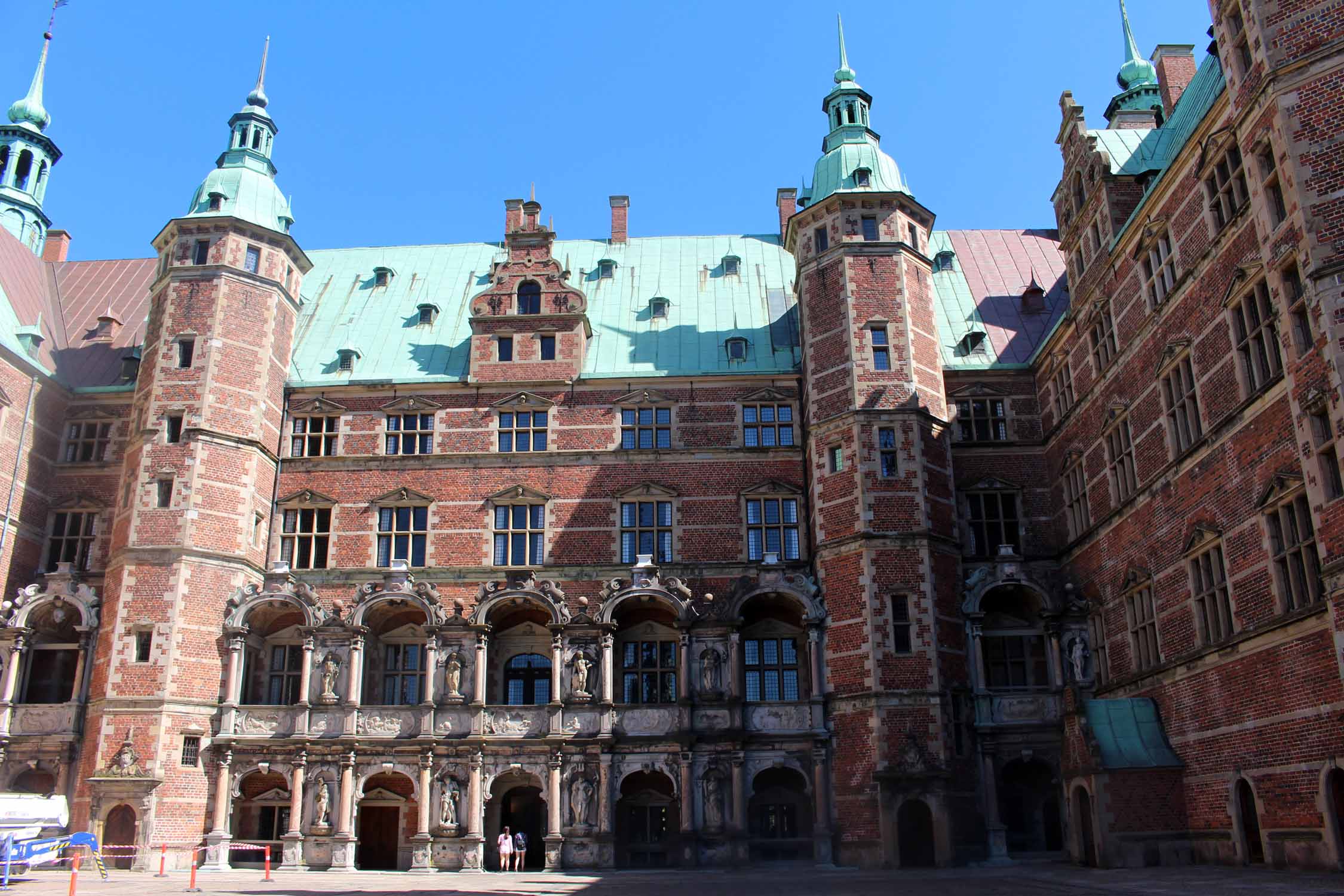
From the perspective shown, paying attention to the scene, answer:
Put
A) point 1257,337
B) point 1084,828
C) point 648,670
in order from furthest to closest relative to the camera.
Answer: point 648,670
point 1084,828
point 1257,337

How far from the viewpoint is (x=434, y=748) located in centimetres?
2812

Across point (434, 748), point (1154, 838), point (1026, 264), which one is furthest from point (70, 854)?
point (1026, 264)

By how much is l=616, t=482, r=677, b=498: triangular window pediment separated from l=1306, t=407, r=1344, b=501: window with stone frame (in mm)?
17466

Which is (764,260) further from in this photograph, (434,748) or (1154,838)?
(1154,838)

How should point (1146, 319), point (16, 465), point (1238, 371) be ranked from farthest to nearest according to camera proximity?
point (16, 465)
point (1146, 319)
point (1238, 371)

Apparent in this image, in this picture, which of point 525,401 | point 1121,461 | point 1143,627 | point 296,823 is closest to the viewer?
point 1143,627

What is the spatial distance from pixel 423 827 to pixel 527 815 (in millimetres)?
3545

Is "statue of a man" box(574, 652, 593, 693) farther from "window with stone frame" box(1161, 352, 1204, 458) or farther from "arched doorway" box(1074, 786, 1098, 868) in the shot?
"window with stone frame" box(1161, 352, 1204, 458)

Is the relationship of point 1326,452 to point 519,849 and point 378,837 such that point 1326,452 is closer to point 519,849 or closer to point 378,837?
point 519,849

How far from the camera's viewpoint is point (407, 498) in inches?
1265

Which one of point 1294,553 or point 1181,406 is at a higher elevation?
point 1181,406

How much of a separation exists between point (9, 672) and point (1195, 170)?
30135 mm

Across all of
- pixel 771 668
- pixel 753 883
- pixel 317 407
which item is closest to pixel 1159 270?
pixel 771 668

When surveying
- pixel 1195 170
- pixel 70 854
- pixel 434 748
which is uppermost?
pixel 1195 170
